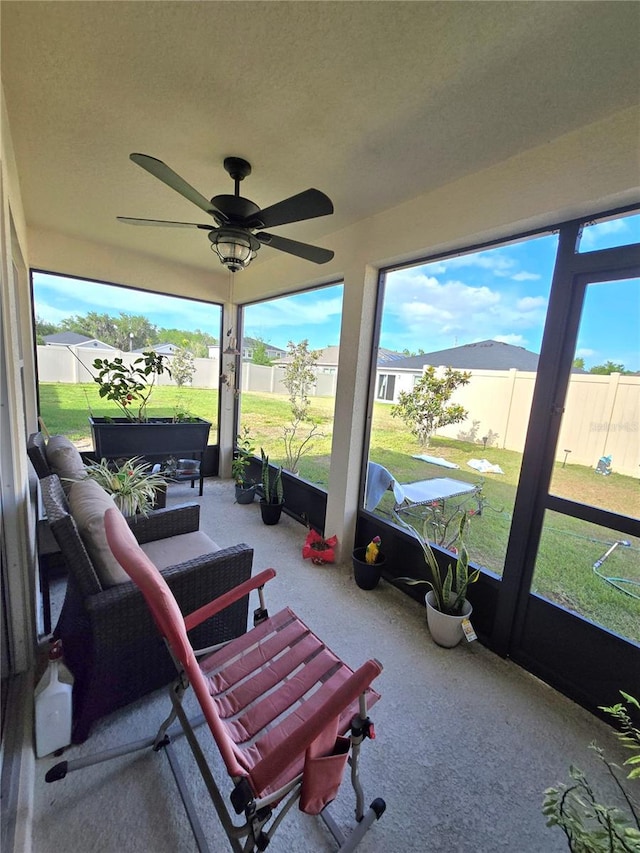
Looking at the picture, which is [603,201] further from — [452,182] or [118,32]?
[118,32]

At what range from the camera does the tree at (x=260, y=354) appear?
4227 mm

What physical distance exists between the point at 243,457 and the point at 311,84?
3.40 metres

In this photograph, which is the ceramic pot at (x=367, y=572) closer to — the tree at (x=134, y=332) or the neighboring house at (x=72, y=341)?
the tree at (x=134, y=332)

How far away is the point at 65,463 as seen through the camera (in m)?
2.29

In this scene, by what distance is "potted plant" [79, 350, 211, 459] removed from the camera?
3.80 meters

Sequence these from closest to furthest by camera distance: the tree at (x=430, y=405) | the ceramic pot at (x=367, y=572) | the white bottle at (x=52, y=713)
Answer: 1. the white bottle at (x=52, y=713)
2. the tree at (x=430, y=405)
3. the ceramic pot at (x=367, y=572)

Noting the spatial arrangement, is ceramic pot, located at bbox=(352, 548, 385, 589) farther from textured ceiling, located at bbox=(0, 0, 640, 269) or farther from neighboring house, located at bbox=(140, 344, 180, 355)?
neighboring house, located at bbox=(140, 344, 180, 355)

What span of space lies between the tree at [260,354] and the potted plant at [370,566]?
2.46m

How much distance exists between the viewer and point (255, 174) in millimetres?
2098

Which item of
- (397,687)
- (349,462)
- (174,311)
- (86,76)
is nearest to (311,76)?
(86,76)

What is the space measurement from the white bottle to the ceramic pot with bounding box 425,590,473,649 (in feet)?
5.84

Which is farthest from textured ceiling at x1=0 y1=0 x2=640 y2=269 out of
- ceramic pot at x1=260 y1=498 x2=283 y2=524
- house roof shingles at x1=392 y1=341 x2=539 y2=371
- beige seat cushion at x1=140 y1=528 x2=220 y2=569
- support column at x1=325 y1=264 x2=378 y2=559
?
ceramic pot at x1=260 y1=498 x2=283 y2=524

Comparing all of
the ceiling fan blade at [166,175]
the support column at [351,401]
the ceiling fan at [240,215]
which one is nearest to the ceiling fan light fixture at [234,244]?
the ceiling fan at [240,215]

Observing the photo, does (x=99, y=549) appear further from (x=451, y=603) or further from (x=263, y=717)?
(x=451, y=603)
